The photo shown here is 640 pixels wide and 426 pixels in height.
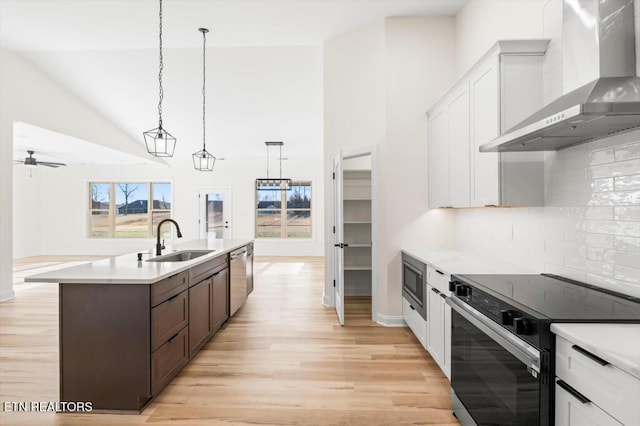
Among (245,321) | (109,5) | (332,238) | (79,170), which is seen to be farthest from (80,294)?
(79,170)

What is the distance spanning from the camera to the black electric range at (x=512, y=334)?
1.40 m

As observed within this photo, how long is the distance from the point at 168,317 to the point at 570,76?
2.98 metres

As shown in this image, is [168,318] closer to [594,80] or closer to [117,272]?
[117,272]

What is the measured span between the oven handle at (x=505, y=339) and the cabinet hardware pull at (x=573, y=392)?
8cm

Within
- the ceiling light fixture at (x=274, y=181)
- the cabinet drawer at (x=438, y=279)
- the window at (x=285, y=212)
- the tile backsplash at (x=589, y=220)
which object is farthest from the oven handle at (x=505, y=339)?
the window at (x=285, y=212)

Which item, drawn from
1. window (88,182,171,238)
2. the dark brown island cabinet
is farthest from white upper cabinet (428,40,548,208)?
window (88,182,171,238)

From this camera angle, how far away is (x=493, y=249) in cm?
314

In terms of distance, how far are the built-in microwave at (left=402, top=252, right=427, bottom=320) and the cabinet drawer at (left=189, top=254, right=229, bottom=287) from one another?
2.02m

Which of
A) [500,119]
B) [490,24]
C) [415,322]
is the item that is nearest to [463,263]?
[415,322]

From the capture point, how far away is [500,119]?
8.19 feet

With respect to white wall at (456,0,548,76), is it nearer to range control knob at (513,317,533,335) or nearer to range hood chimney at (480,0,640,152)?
range hood chimney at (480,0,640,152)

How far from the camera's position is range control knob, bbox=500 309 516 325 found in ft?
5.08

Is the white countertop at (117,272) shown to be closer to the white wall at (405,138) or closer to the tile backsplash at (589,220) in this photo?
the white wall at (405,138)

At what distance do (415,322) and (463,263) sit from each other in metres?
0.89
